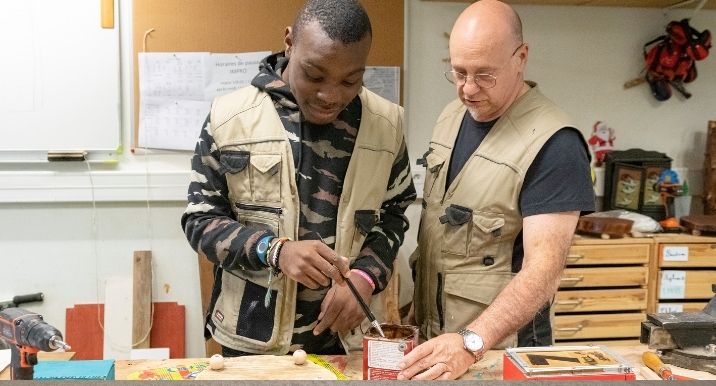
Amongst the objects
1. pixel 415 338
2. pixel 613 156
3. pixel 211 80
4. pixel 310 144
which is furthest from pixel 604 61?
pixel 415 338

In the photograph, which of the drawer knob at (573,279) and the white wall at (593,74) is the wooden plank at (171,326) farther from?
the drawer knob at (573,279)

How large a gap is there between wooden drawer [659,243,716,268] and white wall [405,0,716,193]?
62 centimetres

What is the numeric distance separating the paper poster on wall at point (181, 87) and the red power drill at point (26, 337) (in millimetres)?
1981

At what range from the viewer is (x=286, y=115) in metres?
1.60

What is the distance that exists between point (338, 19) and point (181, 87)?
173cm

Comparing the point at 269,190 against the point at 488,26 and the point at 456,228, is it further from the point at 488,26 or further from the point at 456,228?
the point at 488,26

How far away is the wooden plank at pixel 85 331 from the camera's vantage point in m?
3.06

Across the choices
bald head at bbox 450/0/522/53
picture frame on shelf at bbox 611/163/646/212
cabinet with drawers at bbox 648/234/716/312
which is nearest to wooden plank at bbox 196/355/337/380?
bald head at bbox 450/0/522/53

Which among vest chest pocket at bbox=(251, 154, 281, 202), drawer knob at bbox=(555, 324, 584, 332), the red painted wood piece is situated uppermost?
vest chest pocket at bbox=(251, 154, 281, 202)

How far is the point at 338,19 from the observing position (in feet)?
4.73

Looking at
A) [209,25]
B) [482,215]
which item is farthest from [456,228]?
[209,25]

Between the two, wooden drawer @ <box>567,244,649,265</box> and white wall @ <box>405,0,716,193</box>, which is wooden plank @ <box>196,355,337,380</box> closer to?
wooden drawer @ <box>567,244,649,265</box>

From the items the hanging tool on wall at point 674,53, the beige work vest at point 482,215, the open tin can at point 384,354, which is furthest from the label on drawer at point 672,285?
the open tin can at point 384,354

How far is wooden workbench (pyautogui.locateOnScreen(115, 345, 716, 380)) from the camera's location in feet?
4.65
